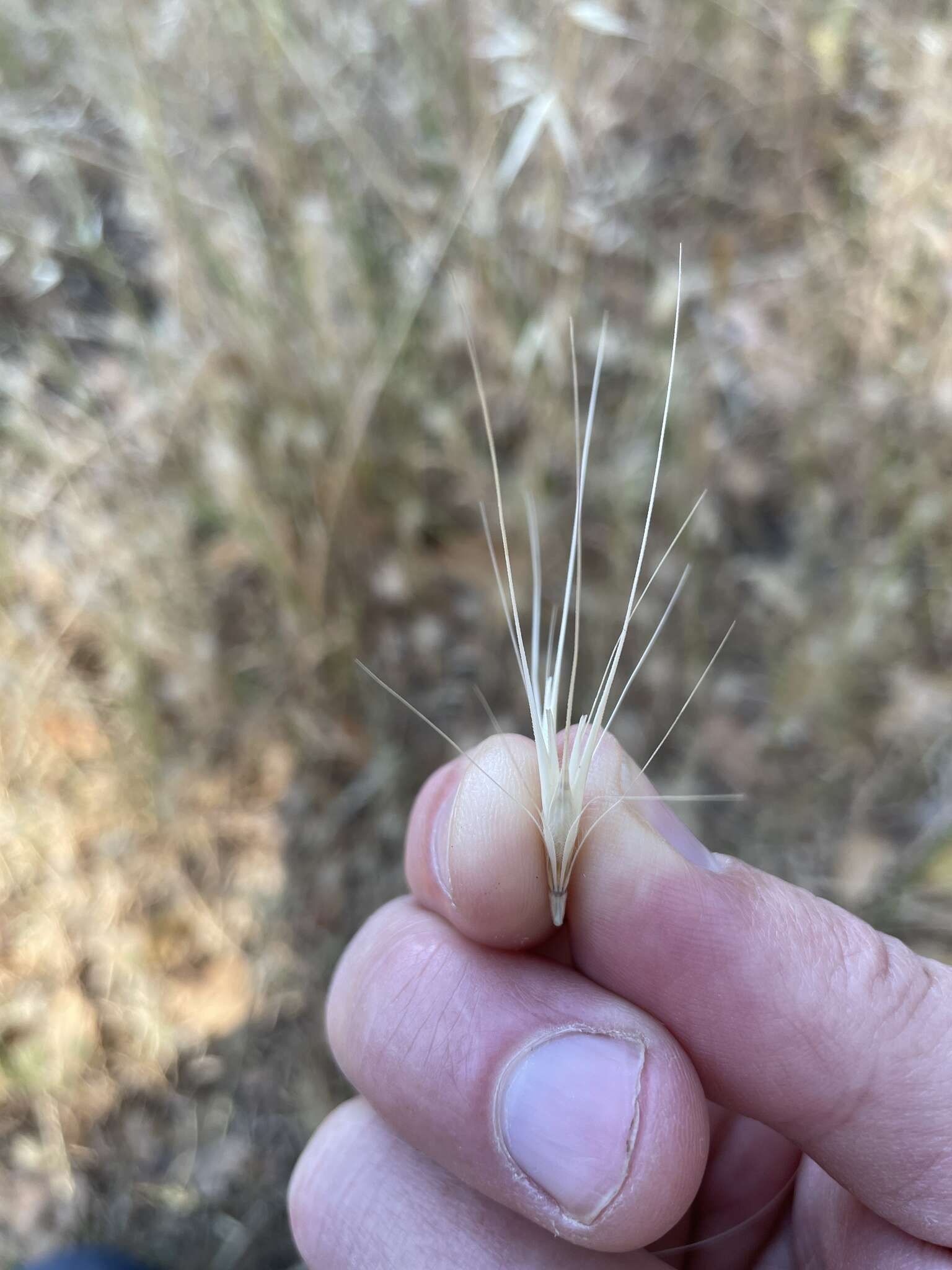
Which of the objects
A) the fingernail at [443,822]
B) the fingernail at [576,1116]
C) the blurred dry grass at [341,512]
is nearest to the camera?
the fingernail at [576,1116]

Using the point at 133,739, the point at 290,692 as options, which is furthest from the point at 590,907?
the point at 133,739

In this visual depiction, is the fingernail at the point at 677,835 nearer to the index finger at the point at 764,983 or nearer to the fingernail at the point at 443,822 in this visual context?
the index finger at the point at 764,983

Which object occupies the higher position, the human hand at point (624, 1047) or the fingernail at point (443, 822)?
the fingernail at point (443, 822)

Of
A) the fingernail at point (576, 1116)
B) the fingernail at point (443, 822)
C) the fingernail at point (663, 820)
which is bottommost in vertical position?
the fingernail at point (576, 1116)

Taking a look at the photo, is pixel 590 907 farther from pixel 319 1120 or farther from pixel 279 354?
pixel 279 354

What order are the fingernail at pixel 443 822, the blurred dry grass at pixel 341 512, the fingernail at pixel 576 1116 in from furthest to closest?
the blurred dry grass at pixel 341 512 → the fingernail at pixel 443 822 → the fingernail at pixel 576 1116

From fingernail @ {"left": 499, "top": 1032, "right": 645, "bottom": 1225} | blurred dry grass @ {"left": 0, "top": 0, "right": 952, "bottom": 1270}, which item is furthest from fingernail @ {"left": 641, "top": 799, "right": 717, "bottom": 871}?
blurred dry grass @ {"left": 0, "top": 0, "right": 952, "bottom": 1270}

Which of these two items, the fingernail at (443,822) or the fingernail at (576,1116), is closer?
the fingernail at (576,1116)

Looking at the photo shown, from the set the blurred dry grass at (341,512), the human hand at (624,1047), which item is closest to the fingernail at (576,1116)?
the human hand at (624,1047)
